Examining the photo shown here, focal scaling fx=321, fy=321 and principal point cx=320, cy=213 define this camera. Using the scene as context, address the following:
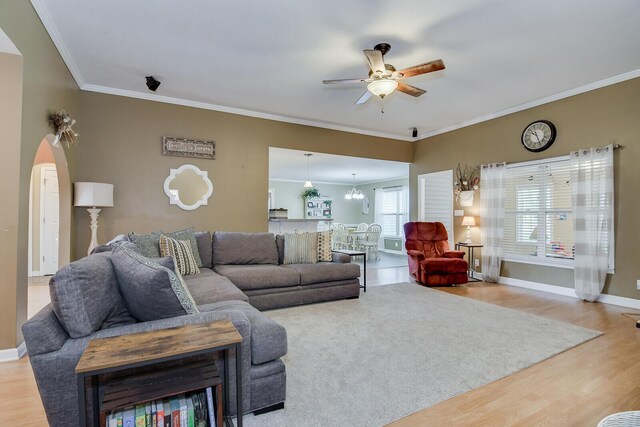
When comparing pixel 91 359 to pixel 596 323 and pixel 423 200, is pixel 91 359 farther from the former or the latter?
pixel 423 200

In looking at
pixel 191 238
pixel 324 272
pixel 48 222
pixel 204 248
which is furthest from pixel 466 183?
pixel 48 222

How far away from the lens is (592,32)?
9.90 feet

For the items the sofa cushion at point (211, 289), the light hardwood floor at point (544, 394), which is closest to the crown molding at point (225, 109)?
the sofa cushion at point (211, 289)

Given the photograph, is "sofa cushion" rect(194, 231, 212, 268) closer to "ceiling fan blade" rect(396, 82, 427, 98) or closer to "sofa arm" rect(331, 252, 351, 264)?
"sofa arm" rect(331, 252, 351, 264)

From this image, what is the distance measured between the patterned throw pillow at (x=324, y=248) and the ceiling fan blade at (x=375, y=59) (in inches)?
89.5

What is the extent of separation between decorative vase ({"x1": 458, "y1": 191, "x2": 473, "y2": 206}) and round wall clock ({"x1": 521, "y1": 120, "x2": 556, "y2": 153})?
118 centimetres

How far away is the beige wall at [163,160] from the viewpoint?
433 cm

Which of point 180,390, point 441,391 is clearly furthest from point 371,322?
point 180,390

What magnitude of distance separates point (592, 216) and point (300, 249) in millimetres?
3876

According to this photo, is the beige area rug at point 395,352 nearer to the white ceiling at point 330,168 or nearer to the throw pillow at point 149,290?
the throw pillow at point 149,290

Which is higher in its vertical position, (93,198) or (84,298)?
(93,198)

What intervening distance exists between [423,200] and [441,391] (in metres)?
5.17

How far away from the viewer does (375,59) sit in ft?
9.52

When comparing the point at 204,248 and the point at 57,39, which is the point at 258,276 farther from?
the point at 57,39
